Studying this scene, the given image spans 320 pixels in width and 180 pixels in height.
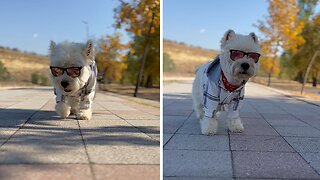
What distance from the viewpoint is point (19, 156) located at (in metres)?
3.83

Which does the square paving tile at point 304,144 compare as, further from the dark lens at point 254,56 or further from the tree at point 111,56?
the tree at point 111,56

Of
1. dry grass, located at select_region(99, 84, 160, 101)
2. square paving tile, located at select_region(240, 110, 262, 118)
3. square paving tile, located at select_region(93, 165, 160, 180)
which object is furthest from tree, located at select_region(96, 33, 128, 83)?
square paving tile, located at select_region(93, 165, 160, 180)

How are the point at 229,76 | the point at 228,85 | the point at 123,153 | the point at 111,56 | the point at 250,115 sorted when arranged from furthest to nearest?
1. the point at 111,56
2. the point at 250,115
3. the point at 228,85
4. the point at 229,76
5. the point at 123,153

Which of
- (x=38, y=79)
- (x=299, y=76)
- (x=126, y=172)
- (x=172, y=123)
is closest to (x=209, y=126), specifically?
(x=172, y=123)

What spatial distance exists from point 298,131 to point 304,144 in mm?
1094

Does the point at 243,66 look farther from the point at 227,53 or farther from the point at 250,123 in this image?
the point at 250,123

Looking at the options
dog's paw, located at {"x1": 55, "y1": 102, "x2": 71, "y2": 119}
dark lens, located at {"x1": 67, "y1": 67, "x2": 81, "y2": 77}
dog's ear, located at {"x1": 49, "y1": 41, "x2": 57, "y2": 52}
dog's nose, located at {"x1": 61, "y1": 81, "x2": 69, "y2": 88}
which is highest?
dog's ear, located at {"x1": 49, "y1": 41, "x2": 57, "y2": 52}

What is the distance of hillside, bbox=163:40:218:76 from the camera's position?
174 feet

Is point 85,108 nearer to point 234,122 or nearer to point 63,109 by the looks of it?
point 63,109

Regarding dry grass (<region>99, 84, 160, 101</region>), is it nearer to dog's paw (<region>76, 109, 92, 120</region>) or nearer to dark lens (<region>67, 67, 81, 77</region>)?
dog's paw (<region>76, 109, 92, 120</region>)

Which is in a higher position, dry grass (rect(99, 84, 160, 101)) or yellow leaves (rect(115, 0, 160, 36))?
yellow leaves (rect(115, 0, 160, 36))

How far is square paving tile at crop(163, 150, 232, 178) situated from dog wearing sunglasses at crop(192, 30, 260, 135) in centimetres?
105

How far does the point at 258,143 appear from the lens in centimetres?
501

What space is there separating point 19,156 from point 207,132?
8.93ft
